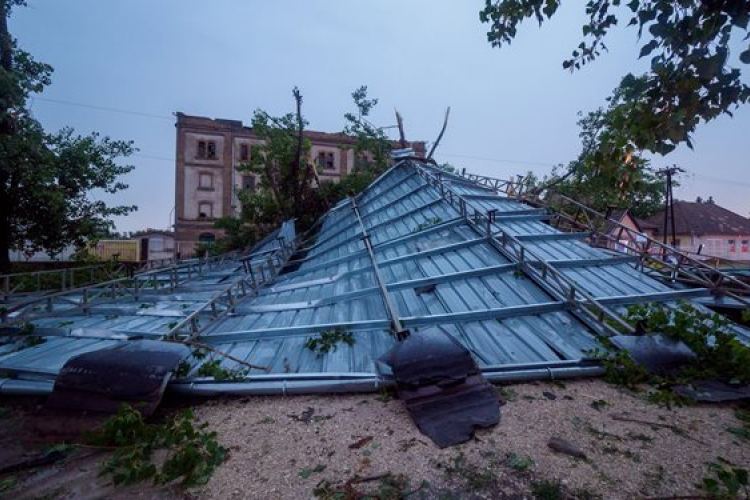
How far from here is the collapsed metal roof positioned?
493 centimetres

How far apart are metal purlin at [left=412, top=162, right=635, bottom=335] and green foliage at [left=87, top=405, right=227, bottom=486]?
5323mm

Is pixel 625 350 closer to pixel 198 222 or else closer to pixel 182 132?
pixel 198 222

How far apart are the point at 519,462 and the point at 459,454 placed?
19.6 inches

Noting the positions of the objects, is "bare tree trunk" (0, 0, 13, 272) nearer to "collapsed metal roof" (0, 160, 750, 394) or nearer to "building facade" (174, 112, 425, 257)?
"collapsed metal roof" (0, 160, 750, 394)

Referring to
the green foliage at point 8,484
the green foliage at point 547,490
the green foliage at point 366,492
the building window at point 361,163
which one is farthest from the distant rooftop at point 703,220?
the green foliage at point 8,484

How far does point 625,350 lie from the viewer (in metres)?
4.82

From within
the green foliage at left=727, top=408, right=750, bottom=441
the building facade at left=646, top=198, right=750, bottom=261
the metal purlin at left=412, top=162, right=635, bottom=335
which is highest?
the building facade at left=646, top=198, right=750, bottom=261

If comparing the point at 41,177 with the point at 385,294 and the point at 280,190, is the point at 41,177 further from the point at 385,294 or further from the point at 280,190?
the point at 385,294

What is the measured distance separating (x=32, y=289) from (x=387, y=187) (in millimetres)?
13960

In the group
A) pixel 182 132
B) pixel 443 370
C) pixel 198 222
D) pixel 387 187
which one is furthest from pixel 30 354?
pixel 182 132

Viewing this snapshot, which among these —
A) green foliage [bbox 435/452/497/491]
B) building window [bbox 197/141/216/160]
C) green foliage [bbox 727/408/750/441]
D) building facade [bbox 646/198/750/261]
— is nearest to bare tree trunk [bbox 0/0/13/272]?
green foliage [bbox 435/452/497/491]

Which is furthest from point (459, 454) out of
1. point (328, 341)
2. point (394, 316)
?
point (328, 341)

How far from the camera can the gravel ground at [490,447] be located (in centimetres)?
294

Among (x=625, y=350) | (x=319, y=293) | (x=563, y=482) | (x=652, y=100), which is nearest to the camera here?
(x=563, y=482)
